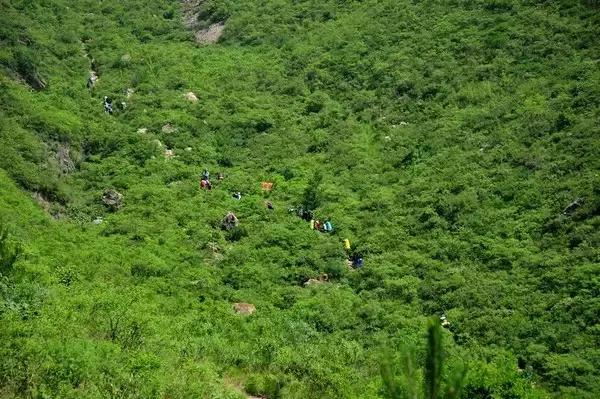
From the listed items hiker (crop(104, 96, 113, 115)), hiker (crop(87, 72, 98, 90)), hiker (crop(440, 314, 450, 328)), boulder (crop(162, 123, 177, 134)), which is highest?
hiker (crop(87, 72, 98, 90))

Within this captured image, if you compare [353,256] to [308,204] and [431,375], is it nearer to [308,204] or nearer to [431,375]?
[308,204]

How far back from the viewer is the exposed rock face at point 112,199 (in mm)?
30681

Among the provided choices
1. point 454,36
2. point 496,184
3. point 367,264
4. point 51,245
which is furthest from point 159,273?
point 454,36

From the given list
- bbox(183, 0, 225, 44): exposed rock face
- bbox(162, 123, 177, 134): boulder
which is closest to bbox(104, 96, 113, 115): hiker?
bbox(162, 123, 177, 134): boulder

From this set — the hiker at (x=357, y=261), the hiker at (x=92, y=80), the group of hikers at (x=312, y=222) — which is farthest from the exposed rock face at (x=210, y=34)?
the hiker at (x=357, y=261)

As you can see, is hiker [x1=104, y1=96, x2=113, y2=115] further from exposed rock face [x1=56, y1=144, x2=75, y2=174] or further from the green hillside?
exposed rock face [x1=56, y1=144, x2=75, y2=174]

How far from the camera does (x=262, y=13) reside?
54719 millimetres

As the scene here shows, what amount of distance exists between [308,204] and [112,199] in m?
10.5

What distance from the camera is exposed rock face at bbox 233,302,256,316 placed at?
2417cm

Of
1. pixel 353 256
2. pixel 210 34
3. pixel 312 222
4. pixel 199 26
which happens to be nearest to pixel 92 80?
pixel 210 34

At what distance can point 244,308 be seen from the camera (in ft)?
80.3

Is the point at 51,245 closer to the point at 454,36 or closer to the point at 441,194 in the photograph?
the point at 441,194

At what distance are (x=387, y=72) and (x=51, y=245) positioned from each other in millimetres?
26697

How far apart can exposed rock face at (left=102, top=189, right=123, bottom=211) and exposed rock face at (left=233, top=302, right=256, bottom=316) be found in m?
10.1
